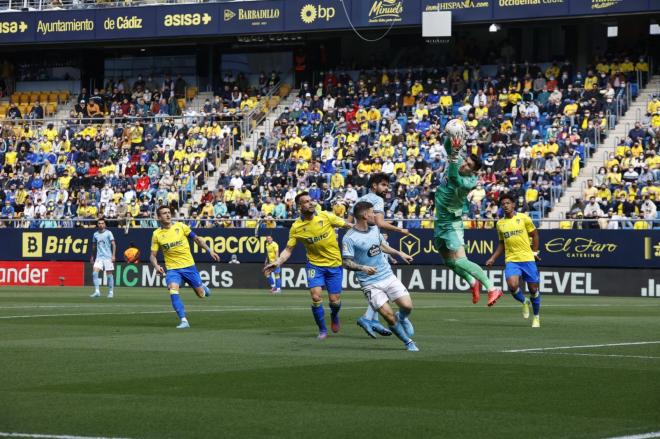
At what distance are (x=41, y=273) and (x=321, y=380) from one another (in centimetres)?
3667

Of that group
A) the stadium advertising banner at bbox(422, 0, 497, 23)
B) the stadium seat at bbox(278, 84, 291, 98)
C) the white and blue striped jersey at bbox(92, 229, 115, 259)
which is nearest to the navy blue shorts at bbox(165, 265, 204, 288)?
the white and blue striped jersey at bbox(92, 229, 115, 259)

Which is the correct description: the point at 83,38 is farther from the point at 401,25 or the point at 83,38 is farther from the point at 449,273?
the point at 449,273

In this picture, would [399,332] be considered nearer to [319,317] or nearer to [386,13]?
[319,317]

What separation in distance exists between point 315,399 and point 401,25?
135 feet

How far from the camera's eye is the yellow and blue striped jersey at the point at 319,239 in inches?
701

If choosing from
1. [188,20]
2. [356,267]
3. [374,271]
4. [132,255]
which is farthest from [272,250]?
[374,271]

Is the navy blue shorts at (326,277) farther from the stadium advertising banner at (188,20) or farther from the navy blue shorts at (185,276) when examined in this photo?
the stadium advertising banner at (188,20)

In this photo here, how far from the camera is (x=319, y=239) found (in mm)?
17797

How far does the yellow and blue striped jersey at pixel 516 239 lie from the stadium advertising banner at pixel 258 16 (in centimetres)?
2633

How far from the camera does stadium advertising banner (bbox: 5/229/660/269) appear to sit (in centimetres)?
3712

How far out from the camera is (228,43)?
58.2 m

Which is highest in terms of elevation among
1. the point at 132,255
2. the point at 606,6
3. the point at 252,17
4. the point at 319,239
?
the point at 252,17

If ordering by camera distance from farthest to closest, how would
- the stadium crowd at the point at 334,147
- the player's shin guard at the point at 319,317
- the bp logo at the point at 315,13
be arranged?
1. the bp logo at the point at 315,13
2. the stadium crowd at the point at 334,147
3. the player's shin guard at the point at 319,317

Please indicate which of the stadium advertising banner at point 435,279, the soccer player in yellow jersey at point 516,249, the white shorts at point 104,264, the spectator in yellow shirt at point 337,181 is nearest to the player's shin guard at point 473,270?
the soccer player in yellow jersey at point 516,249
